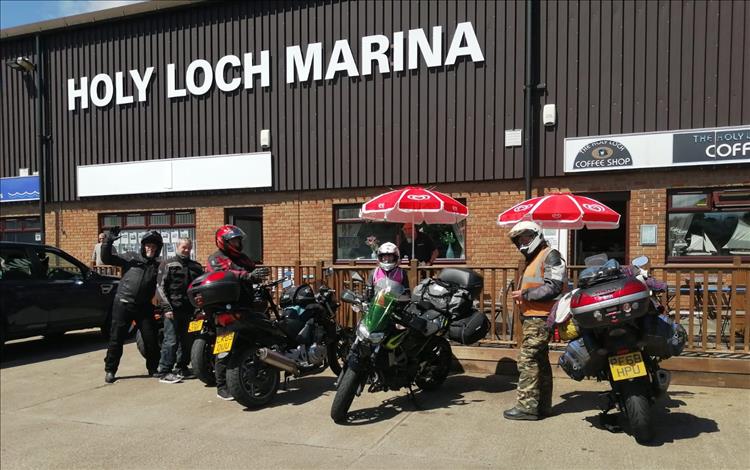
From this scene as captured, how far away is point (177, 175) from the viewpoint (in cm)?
1259

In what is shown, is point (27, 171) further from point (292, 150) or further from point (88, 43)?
point (292, 150)

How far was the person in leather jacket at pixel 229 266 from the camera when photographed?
5.16m

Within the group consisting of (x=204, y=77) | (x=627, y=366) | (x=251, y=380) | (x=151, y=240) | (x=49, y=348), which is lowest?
(x=49, y=348)

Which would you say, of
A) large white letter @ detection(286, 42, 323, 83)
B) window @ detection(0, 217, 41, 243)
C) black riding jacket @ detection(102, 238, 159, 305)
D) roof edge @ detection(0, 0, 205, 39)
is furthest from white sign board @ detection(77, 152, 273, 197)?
black riding jacket @ detection(102, 238, 159, 305)

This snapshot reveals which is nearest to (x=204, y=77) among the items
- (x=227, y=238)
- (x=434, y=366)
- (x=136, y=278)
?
(x=136, y=278)

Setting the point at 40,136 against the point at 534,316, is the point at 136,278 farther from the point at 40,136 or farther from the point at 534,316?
the point at 40,136

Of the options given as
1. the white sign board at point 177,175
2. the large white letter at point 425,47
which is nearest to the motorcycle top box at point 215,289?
the white sign board at point 177,175

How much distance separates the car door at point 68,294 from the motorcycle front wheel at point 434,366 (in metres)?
5.39

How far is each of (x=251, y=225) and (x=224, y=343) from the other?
7886 mm

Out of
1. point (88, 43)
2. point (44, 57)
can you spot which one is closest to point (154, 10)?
point (88, 43)

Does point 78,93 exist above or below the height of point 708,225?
above

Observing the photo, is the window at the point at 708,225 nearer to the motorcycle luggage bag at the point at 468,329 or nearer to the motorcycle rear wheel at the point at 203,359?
the motorcycle luggage bag at the point at 468,329

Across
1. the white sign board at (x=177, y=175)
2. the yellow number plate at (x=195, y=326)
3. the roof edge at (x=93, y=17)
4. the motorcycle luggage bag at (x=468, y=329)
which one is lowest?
the yellow number plate at (x=195, y=326)

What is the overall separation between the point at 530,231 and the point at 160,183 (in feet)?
34.4
